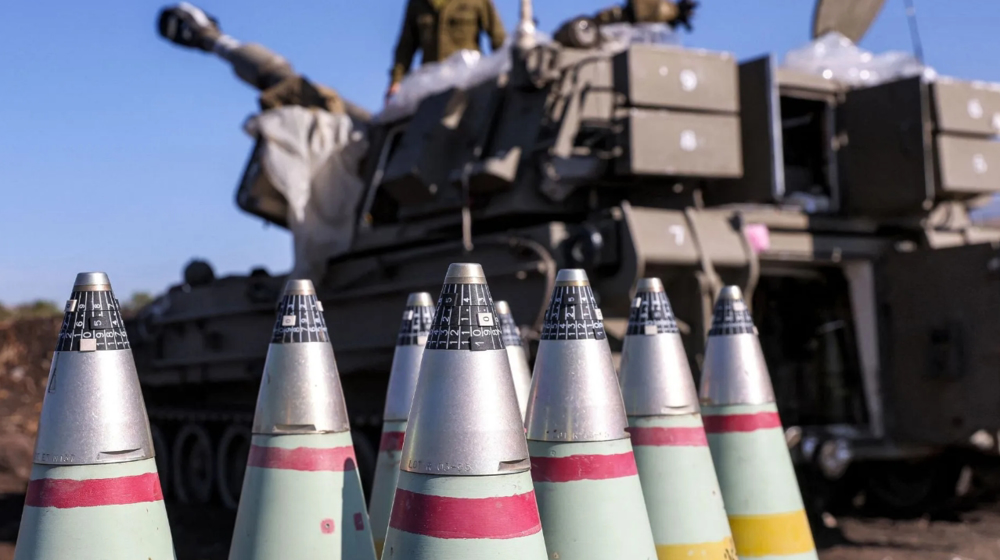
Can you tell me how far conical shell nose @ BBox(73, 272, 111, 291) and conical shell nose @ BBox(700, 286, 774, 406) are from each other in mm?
2332

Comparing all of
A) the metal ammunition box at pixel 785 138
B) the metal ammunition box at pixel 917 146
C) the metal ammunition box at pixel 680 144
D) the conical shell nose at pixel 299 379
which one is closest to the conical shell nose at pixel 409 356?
the conical shell nose at pixel 299 379

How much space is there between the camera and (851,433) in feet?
23.9

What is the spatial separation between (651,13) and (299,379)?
211 inches

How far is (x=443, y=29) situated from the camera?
33.3 ft

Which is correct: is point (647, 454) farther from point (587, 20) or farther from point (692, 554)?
point (587, 20)

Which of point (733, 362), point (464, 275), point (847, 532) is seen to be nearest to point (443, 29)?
point (847, 532)

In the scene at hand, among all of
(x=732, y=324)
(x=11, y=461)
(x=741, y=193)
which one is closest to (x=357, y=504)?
(x=732, y=324)

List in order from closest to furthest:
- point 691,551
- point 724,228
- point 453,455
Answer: point 453,455 → point 691,551 → point 724,228

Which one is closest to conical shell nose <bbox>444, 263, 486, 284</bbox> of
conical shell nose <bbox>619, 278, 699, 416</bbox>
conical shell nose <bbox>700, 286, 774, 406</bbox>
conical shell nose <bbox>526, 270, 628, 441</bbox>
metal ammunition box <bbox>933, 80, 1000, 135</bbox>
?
conical shell nose <bbox>526, 270, 628, 441</bbox>

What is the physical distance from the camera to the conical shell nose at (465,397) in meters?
2.65

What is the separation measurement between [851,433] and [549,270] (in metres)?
2.66

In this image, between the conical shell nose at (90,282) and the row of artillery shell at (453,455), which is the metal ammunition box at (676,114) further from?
the conical shell nose at (90,282)

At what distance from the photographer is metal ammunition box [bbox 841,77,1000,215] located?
7172 mm

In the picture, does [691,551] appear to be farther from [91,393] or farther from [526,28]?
[526,28]
